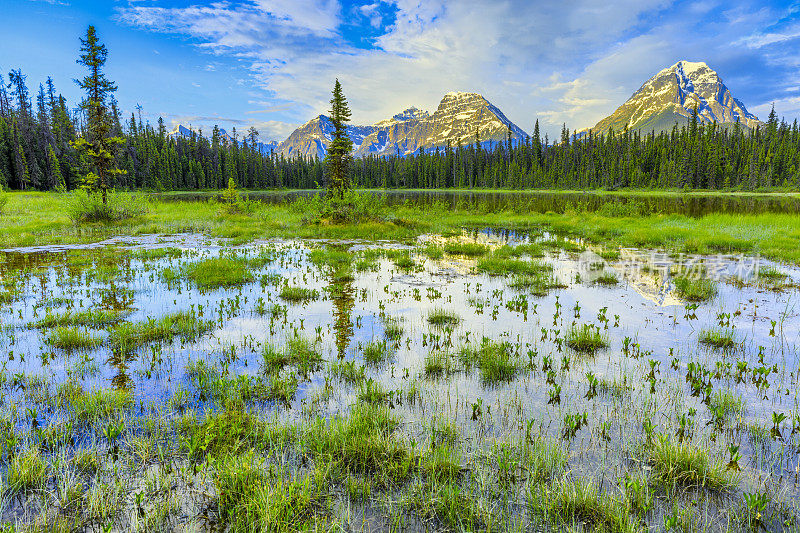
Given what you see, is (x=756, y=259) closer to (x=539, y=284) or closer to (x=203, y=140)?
(x=539, y=284)

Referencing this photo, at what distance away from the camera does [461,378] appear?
6.43 metres

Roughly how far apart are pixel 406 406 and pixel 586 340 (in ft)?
14.8

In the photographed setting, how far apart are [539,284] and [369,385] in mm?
9001

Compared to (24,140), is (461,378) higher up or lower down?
lower down

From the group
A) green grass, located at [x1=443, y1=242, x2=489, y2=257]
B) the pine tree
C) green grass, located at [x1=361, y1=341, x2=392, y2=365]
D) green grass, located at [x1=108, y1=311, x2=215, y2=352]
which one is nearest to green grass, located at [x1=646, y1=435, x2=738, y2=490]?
green grass, located at [x1=361, y1=341, x2=392, y2=365]

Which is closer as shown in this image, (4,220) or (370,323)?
(370,323)

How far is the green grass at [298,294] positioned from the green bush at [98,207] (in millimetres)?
25431

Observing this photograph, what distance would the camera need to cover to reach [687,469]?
3967mm

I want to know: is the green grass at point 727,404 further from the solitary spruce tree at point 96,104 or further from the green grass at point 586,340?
the solitary spruce tree at point 96,104

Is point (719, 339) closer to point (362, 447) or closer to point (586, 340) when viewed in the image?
point (586, 340)

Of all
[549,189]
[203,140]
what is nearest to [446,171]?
[549,189]

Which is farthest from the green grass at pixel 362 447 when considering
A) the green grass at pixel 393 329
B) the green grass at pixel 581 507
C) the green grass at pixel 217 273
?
the green grass at pixel 217 273

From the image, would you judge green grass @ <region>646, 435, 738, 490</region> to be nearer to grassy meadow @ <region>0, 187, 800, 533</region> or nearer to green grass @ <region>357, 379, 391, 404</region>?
grassy meadow @ <region>0, 187, 800, 533</region>

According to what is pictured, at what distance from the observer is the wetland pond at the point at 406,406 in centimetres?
359
